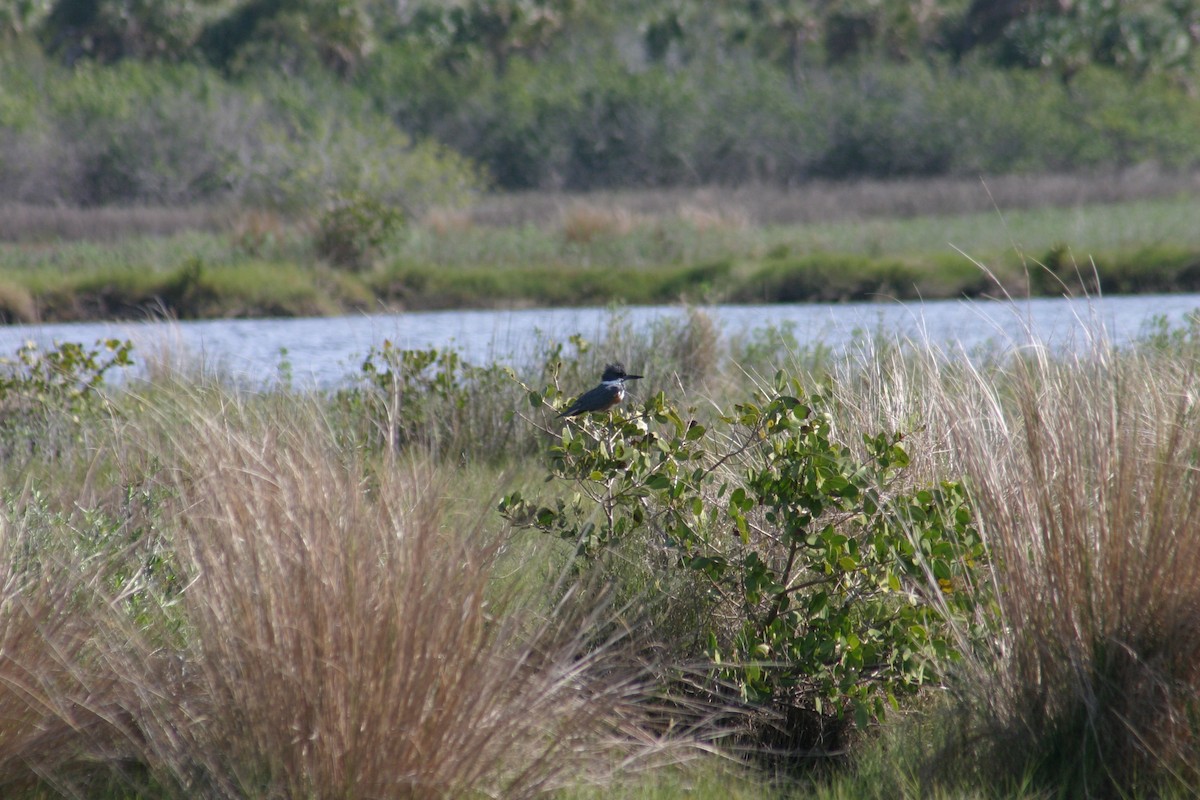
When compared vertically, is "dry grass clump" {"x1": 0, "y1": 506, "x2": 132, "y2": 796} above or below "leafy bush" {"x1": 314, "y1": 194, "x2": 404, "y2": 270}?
above

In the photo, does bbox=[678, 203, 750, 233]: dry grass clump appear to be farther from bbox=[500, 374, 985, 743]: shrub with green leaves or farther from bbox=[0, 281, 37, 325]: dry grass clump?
bbox=[500, 374, 985, 743]: shrub with green leaves

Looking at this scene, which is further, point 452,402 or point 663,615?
point 452,402

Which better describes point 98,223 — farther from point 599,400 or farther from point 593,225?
point 599,400

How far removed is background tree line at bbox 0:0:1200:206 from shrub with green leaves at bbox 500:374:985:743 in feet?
66.2

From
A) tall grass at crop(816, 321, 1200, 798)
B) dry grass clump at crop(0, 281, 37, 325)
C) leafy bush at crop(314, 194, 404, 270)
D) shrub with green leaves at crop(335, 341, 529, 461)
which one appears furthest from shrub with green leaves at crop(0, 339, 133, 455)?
leafy bush at crop(314, 194, 404, 270)

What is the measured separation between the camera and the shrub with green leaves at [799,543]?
11.4 feet

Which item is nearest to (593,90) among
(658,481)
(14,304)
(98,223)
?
(98,223)

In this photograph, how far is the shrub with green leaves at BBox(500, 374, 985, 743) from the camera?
3.47 m

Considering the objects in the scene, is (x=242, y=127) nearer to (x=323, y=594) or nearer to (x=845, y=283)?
(x=845, y=283)

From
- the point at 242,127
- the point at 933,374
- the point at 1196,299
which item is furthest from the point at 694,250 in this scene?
the point at 933,374

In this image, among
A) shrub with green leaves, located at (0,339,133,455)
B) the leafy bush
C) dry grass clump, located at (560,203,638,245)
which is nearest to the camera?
shrub with green leaves, located at (0,339,133,455)

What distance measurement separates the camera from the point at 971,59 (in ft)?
110

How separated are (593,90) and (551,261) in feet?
46.5

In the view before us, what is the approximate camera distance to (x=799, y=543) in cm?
379
